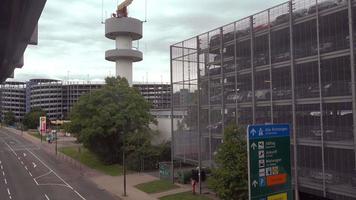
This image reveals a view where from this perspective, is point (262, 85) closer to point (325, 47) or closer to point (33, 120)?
point (325, 47)

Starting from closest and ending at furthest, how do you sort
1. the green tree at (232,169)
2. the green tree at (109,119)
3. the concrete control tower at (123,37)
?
1. the green tree at (232,169)
2. the green tree at (109,119)
3. the concrete control tower at (123,37)

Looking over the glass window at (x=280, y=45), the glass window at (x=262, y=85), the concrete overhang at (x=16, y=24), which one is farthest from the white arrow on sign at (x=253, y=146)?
the glass window at (x=262, y=85)

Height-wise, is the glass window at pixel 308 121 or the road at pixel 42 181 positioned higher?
the glass window at pixel 308 121

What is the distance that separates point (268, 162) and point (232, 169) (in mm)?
17487

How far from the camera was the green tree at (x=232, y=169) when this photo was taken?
105 ft

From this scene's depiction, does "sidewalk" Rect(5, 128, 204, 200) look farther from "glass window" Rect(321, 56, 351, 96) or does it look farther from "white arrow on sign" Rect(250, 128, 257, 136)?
"white arrow on sign" Rect(250, 128, 257, 136)

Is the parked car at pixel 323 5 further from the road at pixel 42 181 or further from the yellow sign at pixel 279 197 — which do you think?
the road at pixel 42 181

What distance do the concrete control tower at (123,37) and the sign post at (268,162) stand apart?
68854mm

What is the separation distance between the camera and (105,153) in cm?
6556

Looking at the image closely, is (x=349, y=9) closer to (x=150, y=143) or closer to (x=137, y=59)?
(x=150, y=143)

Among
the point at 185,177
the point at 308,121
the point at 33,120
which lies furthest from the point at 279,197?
the point at 33,120

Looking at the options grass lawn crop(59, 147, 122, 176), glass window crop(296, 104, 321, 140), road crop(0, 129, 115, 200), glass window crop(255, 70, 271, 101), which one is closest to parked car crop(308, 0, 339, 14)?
glass window crop(255, 70, 271, 101)

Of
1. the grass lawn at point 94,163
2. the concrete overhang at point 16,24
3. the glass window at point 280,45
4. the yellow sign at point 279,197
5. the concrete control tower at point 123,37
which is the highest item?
the concrete control tower at point 123,37

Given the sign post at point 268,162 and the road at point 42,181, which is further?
the road at point 42,181
